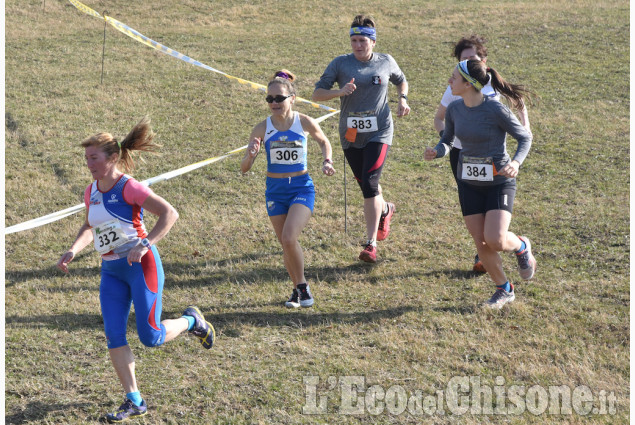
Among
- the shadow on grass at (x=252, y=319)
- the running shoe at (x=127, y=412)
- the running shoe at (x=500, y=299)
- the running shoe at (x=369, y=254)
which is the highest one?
the running shoe at (x=369, y=254)

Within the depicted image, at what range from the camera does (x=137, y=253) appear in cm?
442

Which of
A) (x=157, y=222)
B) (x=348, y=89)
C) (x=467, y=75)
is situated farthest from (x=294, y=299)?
(x=467, y=75)

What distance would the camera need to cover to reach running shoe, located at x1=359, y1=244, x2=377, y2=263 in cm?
720

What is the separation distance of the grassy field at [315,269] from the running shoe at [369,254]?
86 millimetres

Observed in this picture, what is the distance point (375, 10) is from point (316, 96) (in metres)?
15.6

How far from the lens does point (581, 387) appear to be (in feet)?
16.1

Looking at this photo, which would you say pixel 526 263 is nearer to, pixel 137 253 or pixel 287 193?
pixel 287 193

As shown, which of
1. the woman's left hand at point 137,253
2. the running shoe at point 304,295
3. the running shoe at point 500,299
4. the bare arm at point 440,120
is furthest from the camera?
the bare arm at point 440,120

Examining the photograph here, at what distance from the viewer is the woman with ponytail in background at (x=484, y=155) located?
5.79 m

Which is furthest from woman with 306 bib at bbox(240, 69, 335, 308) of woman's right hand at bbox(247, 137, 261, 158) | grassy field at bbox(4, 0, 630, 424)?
grassy field at bbox(4, 0, 630, 424)

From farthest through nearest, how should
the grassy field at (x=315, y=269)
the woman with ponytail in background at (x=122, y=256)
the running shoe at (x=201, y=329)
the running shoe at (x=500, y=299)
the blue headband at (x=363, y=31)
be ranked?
the blue headband at (x=363, y=31)
the running shoe at (x=500, y=299)
the running shoe at (x=201, y=329)
the grassy field at (x=315, y=269)
the woman with ponytail in background at (x=122, y=256)

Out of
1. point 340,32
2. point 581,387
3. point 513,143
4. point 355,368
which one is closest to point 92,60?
point 340,32

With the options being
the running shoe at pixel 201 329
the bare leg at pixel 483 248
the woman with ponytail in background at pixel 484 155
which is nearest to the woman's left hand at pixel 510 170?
the woman with ponytail in background at pixel 484 155

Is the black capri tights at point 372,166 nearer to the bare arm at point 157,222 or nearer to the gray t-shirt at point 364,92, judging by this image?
the gray t-shirt at point 364,92
